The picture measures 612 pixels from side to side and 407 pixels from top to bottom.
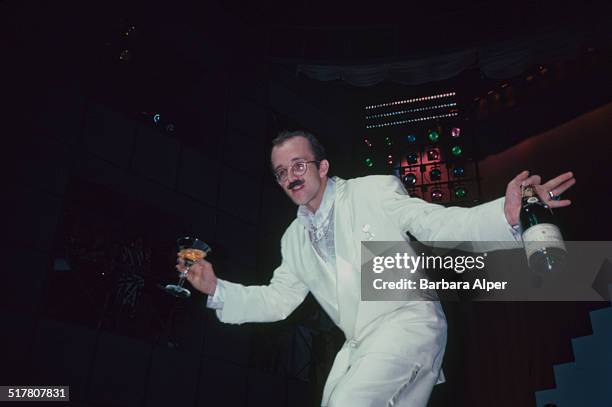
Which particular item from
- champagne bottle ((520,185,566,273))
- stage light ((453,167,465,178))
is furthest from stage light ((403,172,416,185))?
champagne bottle ((520,185,566,273))

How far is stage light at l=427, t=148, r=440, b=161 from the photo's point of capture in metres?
9.03

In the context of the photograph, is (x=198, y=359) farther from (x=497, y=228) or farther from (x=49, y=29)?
(x=497, y=228)

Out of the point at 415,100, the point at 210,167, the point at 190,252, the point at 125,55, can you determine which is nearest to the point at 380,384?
the point at 190,252

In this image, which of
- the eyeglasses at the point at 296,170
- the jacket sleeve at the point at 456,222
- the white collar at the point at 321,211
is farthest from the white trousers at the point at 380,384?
the eyeglasses at the point at 296,170

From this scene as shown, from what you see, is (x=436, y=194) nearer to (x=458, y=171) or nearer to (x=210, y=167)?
(x=458, y=171)

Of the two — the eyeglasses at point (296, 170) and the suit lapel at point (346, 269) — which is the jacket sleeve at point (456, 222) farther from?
the eyeglasses at point (296, 170)

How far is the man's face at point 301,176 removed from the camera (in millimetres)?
2729

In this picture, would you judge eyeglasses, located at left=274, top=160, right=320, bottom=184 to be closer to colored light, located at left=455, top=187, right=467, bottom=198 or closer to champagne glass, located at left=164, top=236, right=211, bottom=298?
champagne glass, located at left=164, top=236, right=211, bottom=298

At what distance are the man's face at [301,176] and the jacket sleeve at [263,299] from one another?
40 centimetres

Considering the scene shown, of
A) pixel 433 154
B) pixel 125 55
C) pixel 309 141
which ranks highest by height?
pixel 433 154

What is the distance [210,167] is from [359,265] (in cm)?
484

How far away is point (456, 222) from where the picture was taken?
2.08 m

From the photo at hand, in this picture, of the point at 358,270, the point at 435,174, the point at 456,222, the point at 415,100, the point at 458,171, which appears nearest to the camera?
the point at 456,222

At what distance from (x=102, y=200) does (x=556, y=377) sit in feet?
18.3
